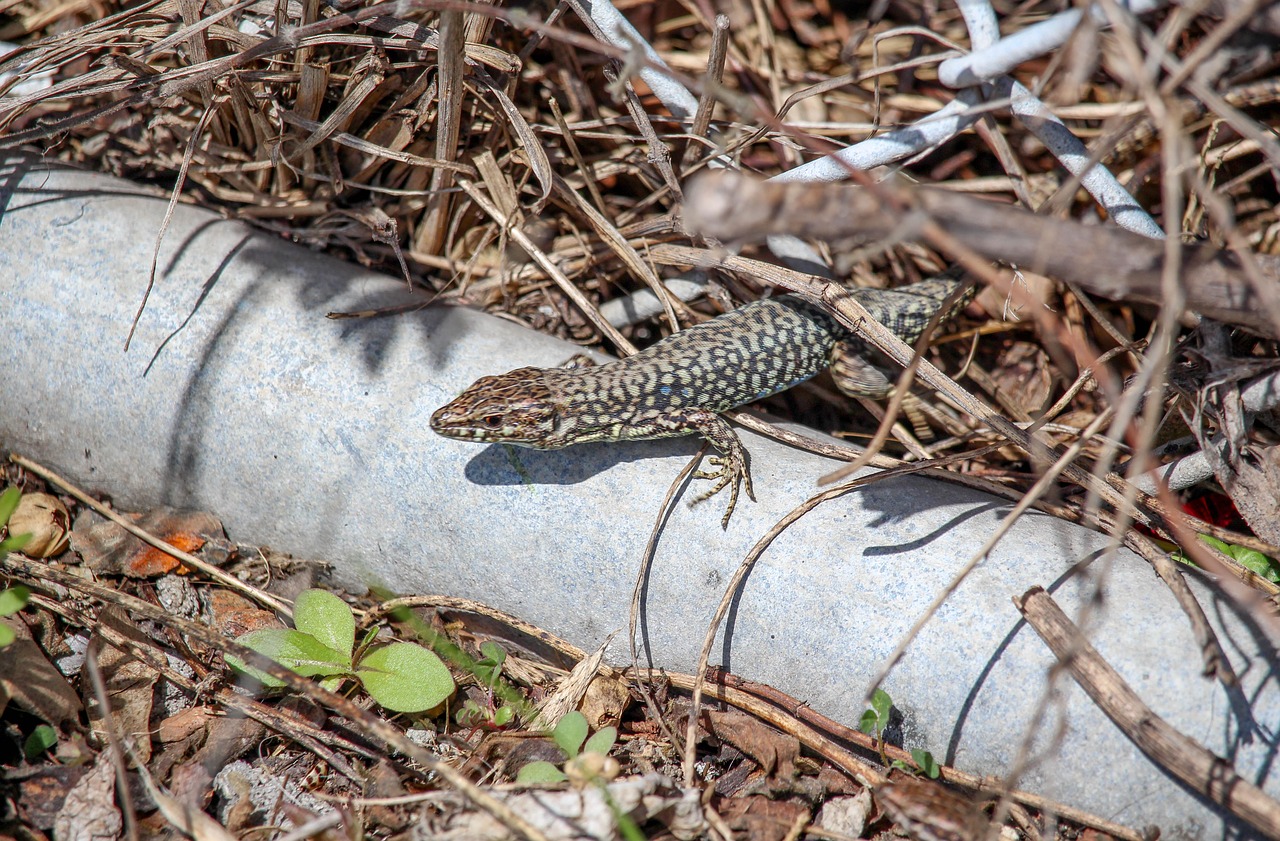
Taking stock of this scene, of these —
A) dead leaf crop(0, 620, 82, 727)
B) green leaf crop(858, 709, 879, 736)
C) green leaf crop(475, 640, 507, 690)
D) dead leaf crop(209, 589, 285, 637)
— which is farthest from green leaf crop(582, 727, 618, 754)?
dead leaf crop(0, 620, 82, 727)

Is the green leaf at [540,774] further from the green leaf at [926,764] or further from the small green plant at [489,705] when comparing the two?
the green leaf at [926,764]

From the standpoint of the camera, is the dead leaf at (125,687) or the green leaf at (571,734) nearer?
the green leaf at (571,734)

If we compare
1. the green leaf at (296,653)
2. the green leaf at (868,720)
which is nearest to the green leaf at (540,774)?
the green leaf at (296,653)

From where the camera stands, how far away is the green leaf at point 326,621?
3.13 metres

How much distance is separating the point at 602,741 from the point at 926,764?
43.5 inches

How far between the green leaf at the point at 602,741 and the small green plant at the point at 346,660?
543 millimetres

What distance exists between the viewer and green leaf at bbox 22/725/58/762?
9.45ft

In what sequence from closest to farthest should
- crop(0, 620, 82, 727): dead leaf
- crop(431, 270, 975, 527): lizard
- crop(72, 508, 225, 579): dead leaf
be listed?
crop(0, 620, 82, 727): dead leaf, crop(431, 270, 975, 527): lizard, crop(72, 508, 225, 579): dead leaf

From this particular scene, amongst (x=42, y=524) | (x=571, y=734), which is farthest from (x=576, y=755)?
(x=42, y=524)

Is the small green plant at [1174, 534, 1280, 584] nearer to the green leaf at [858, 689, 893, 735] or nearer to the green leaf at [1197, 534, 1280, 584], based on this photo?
the green leaf at [1197, 534, 1280, 584]

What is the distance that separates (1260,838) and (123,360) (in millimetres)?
4477

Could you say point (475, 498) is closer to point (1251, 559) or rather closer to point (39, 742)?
point (39, 742)

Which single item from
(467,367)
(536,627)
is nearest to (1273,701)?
(536,627)

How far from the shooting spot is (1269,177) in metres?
4.19
